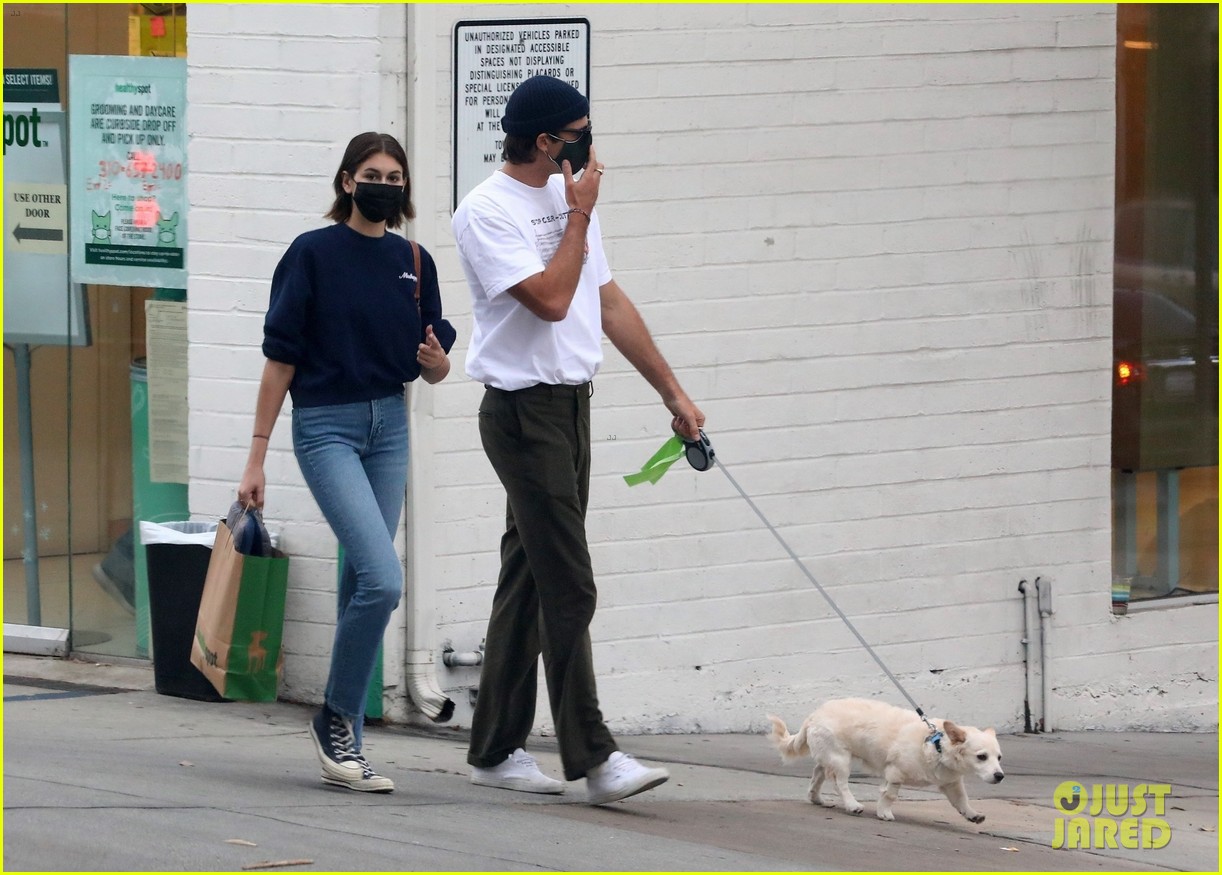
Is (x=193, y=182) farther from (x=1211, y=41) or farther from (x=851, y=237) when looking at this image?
(x=1211, y=41)

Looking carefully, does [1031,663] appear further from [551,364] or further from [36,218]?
[36,218]

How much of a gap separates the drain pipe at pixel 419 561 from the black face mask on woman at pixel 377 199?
4.86ft

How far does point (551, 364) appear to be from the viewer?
4.82m

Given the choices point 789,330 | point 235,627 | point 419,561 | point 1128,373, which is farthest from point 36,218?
point 1128,373

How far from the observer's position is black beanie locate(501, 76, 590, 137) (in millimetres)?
4797

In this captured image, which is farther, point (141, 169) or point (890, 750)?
point (141, 169)

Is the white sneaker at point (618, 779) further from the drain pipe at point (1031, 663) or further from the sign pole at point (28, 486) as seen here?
the sign pole at point (28, 486)

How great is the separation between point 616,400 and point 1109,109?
2708 millimetres

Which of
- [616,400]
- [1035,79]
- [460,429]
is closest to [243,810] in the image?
[460,429]

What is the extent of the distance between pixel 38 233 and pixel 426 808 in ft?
11.9

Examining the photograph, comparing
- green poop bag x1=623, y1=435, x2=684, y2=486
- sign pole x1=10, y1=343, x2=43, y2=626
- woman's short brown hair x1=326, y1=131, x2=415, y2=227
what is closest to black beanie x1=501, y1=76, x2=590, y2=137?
woman's short brown hair x1=326, y1=131, x2=415, y2=227

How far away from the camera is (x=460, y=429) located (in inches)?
257

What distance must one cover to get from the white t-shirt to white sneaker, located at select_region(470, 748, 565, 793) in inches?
48.3

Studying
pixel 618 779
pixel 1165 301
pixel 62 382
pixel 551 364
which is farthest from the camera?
pixel 1165 301
